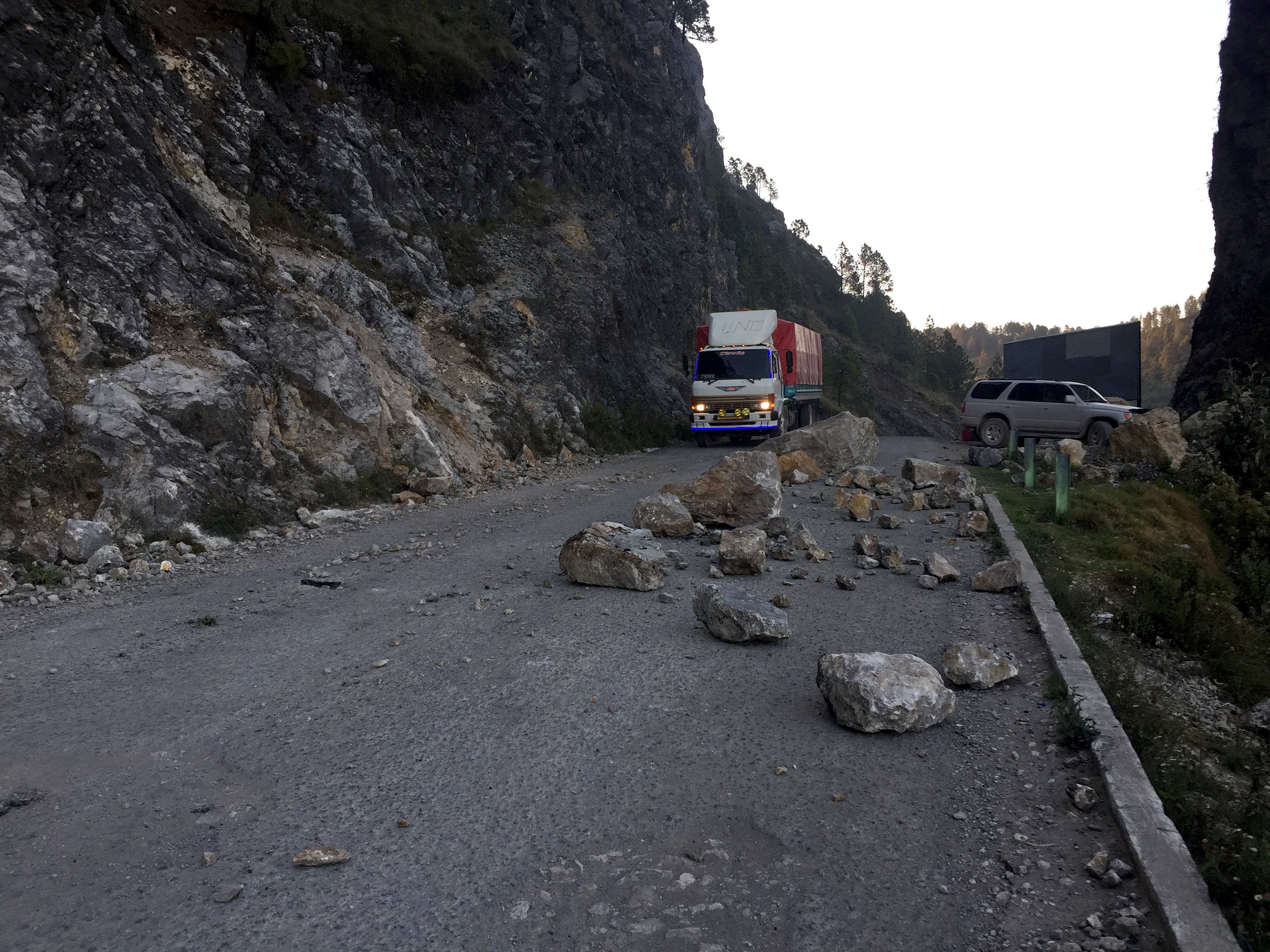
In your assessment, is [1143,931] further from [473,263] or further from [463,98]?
[463,98]

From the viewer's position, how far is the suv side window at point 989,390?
21156 millimetres

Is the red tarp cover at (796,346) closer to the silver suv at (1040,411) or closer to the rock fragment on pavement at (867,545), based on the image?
the silver suv at (1040,411)

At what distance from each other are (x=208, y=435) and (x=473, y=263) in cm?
1267

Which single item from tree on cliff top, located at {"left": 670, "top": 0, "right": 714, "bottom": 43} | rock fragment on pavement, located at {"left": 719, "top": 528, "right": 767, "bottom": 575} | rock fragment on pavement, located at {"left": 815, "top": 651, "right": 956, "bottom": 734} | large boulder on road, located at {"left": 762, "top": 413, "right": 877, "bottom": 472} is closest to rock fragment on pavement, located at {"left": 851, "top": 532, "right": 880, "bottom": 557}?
rock fragment on pavement, located at {"left": 719, "top": 528, "right": 767, "bottom": 575}

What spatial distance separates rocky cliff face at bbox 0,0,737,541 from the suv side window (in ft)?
33.9

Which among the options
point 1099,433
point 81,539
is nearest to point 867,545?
point 81,539

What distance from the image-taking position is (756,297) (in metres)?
73.6

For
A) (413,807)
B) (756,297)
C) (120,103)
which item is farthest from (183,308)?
(756,297)

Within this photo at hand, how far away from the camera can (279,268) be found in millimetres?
14203

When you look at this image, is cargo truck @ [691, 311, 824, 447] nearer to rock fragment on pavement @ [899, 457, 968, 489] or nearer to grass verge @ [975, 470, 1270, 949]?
rock fragment on pavement @ [899, 457, 968, 489]

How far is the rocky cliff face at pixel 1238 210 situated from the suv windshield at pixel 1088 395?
34.0 ft

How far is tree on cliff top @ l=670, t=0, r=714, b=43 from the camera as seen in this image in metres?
66.8

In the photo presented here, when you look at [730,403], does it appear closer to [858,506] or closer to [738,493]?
[858,506]

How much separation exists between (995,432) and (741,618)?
17.8 meters
